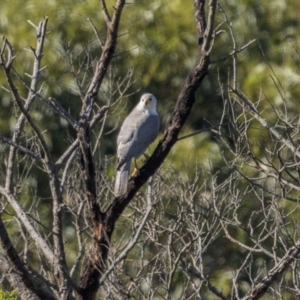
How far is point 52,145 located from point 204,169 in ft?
7.35

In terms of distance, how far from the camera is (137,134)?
23.5ft

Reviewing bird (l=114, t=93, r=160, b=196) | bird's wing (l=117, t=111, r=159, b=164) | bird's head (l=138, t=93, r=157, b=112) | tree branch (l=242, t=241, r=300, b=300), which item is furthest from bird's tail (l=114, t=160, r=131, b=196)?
bird's head (l=138, t=93, r=157, b=112)

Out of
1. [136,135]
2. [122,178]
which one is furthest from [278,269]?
[136,135]

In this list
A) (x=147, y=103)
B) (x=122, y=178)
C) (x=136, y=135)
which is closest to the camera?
(x=122, y=178)

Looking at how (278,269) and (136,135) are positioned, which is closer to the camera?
(278,269)

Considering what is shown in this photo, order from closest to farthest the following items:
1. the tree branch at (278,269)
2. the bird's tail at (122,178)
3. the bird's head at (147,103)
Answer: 1. the tree branch at (278,269)
2. the bird's tail at (122,178)
3. the bird's head at (147,103)

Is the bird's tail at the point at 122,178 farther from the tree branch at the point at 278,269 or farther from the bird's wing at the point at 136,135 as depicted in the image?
the tree branch at the point at 278,269

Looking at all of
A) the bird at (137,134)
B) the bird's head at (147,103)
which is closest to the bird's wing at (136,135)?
the bird at (137,134)

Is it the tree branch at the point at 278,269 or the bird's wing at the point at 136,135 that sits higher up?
Result: the tree branch at the point at 278,269

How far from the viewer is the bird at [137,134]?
261 inches

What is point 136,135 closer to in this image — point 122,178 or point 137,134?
point 137,134

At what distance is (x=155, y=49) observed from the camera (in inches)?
508

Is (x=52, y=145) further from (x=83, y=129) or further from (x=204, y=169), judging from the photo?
(x=83, y=129)

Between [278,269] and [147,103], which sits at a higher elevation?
[278,269]
